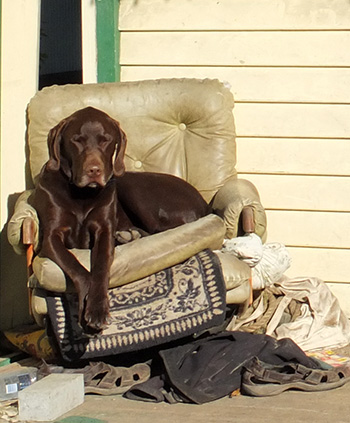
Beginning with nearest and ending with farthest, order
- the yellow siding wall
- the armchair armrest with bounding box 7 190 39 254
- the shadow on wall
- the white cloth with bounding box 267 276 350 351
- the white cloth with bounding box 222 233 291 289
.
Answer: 1. the armchair armrest with bounding box 7 190 39 254
2. the white cloth with bounding box 222 233 291 289
3. the white cloth with bounding box 267 276 350 351
4. the shadow on wall
5. the yellow siding wall

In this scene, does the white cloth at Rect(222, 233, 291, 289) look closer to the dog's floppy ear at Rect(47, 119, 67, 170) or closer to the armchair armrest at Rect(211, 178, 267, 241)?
the armchair armrest at Rect(211, 178, 267, 241)

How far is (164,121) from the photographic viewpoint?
15.1ft

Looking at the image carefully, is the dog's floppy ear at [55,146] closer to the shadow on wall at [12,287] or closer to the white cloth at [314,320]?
the shadow on wall at [12,287]

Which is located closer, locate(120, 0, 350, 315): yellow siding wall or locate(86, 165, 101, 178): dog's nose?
locate(86, 165, 101, 178): dog's nose

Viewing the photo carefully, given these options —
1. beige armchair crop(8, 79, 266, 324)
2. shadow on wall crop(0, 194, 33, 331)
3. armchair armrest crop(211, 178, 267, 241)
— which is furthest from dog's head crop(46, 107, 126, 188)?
shadow on wall crop(0, 194, 33, 331)

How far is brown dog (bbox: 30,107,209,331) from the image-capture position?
3.56m

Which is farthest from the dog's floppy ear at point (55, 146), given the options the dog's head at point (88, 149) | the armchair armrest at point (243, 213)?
the armchair armrest at point (243, 213)

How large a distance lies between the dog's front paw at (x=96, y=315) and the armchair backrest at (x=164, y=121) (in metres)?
1.23

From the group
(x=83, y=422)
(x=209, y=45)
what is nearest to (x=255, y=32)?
(x=209, y=45)

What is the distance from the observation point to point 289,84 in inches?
186

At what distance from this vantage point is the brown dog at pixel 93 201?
356cm

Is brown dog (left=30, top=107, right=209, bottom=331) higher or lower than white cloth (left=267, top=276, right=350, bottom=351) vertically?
higher

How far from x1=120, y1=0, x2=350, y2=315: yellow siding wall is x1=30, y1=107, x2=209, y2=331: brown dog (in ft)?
2.45

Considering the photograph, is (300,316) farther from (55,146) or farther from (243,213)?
(55,146)
